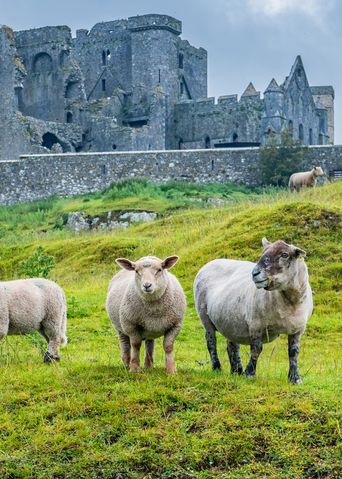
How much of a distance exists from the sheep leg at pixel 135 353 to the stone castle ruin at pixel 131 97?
4651cm

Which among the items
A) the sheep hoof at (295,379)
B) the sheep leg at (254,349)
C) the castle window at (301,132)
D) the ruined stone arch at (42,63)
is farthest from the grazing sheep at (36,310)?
the castle window at (301,132)

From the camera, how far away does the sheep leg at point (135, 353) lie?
13.1 meters

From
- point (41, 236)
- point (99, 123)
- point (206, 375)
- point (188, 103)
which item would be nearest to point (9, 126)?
point (99, 123)

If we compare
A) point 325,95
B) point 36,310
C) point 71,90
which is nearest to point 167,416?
point 36,310

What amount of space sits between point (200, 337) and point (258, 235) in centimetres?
625

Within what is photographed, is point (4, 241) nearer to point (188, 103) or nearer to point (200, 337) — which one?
point (200, 337)

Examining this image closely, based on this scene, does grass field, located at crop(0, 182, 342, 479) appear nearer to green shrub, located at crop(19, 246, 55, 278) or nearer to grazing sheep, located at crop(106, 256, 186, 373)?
grazing sheep, located at crop(106, 256, 186, 373)

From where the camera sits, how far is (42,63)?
227 feet

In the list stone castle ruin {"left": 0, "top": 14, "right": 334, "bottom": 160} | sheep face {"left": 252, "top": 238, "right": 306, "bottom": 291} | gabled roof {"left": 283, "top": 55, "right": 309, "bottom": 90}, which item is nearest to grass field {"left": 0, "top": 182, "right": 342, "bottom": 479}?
sheep face {"left": 252, "top": 238, "right": 306, "bottom": 291}

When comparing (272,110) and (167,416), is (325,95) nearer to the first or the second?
(272,110)

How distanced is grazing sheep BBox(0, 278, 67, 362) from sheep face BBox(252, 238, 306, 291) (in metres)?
3.70

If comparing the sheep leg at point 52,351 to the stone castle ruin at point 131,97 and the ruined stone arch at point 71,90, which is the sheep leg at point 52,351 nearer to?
the stone castle ruin at point 131,97

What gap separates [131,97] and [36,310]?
184ft

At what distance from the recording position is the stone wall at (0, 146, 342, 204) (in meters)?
47.6
